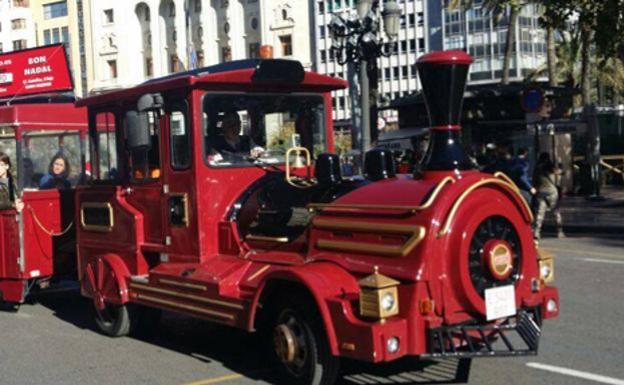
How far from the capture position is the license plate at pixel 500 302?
5.92m

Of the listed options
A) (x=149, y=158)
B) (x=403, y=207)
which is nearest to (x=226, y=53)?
(x=149, y=158)

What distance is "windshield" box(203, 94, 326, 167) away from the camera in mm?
7566

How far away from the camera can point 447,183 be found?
232 inches

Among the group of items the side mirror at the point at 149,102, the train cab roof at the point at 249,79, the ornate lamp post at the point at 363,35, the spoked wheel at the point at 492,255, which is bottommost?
the spoked wheel at the point at 492,255

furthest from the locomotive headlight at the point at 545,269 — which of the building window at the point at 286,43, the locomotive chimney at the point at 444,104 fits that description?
the building window at the point at 286,43

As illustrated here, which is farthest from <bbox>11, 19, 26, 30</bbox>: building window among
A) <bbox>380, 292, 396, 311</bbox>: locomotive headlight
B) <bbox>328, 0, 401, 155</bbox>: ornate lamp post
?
<bbox>380, 292, 396, 311</bbox>: locomotive headlight

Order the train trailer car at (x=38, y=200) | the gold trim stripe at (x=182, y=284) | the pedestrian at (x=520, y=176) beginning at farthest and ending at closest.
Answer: the pedestrian at (x=520, y=176)
the train trailer car at (x=38, y=200)
the gold trim stripe at (x=182, y=284)

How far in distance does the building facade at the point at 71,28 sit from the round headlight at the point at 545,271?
6320 cm

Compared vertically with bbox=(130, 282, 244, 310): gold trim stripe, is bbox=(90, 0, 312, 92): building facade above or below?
above

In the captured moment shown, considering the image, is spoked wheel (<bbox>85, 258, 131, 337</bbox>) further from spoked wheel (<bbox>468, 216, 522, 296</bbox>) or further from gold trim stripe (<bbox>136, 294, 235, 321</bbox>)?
spoked wheel (<bbox>468, 216, 522, 296</bbox>)

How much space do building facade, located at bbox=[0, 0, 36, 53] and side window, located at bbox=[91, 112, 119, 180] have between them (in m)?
71.3

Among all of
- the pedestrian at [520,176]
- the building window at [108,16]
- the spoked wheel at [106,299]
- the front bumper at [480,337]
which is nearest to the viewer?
the front bumper at [480,337]

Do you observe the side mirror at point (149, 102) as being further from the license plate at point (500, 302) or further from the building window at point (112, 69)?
the building window at point (112, 69)

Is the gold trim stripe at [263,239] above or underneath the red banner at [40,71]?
underneath
